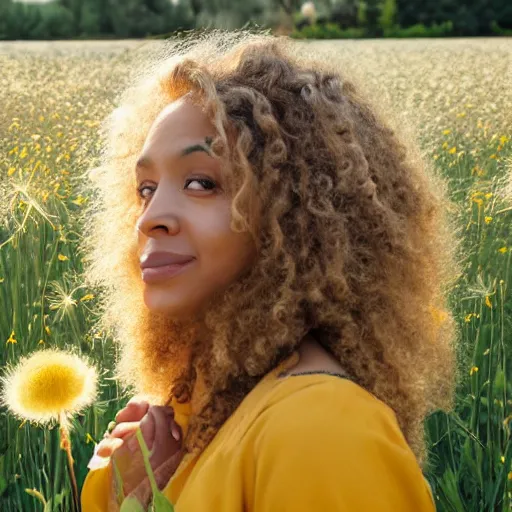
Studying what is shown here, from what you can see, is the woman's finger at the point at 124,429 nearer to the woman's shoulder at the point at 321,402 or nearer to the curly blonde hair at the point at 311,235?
the curly blonde hair at the point at 311,235

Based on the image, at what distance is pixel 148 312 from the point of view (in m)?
1.86

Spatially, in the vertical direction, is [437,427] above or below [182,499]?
below

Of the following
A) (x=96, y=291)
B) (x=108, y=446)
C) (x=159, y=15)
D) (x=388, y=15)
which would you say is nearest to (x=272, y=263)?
(x=108, y=446)

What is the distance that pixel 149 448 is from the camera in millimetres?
1666

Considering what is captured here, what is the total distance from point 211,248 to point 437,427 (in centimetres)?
126

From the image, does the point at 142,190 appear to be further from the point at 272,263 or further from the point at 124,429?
the point at 124,429

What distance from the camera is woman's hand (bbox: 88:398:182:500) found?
63.4 inches

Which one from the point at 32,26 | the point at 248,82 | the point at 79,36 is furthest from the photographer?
the point at 79,36

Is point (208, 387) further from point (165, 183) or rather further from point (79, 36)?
point (79, 36)

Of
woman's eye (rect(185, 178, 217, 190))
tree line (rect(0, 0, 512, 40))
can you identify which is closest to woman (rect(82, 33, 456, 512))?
woman's eye (rect(185, 178, 217, 190))

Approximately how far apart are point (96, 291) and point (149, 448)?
1104 millimetres

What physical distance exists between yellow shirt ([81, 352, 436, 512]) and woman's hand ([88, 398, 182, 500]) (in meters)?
0.14

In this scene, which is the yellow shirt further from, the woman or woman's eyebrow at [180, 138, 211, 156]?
woman's eyebrow at [180, 138, 211, 156]

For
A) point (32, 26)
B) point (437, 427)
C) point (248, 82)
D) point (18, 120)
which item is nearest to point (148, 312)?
point (248, 82)
